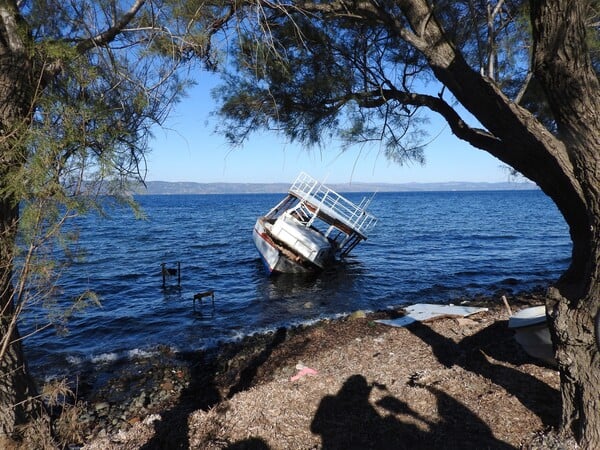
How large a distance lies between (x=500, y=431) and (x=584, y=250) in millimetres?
1998

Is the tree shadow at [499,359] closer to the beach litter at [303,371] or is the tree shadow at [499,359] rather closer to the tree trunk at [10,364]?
the beach litter at [303,371]

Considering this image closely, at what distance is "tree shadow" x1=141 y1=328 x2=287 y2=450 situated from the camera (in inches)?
189

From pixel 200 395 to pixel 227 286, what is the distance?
417 inches

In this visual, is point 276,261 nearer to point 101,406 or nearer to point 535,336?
point 101,406

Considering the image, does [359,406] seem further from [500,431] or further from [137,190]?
[137,190]

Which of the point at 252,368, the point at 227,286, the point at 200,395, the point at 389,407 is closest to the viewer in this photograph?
the point at 389,407

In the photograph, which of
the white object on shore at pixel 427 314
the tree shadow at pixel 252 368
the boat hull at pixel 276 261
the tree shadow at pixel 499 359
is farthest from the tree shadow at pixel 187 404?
the boat hull at pixel 276 261

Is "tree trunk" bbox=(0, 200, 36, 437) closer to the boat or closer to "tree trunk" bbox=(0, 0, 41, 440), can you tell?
"tree trunk" bbox=(0, 0, 41, 440)

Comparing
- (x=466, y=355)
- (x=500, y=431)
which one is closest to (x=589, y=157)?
(x=500, y=431)

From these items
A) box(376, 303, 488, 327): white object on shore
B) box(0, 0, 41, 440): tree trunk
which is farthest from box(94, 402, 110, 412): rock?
box(376, 303, 488, 327): white object on shore

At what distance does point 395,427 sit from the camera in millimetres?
4516

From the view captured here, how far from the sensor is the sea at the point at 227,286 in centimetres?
1102

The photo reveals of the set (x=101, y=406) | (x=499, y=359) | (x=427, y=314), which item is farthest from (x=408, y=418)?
(x=101, y=406)

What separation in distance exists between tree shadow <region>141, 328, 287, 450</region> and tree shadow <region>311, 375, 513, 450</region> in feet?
2.74
